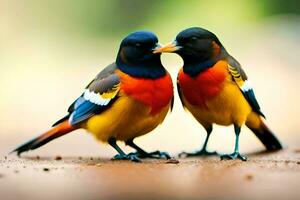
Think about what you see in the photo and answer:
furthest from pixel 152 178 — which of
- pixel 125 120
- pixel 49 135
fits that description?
pixel 49 135

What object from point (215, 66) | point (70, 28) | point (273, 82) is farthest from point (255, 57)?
point (215, 66)

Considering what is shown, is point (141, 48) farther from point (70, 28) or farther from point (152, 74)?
point (70, 28)

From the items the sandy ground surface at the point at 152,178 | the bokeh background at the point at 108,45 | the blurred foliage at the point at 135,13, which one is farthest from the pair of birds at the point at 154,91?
the blurred foliage at the point at 135,13

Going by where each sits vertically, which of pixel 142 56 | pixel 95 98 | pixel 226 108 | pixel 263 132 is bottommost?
pixel 263 132

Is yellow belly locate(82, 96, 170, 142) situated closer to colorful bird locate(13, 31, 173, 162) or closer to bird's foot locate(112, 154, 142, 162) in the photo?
colorful bird locate(13, 31, 173, 162)

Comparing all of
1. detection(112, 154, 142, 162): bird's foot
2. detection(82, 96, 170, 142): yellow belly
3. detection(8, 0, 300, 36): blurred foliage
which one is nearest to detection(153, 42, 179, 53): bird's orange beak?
detection(82, 96, 170, 142): yellow belly

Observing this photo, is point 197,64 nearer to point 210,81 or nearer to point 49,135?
point 210,81
